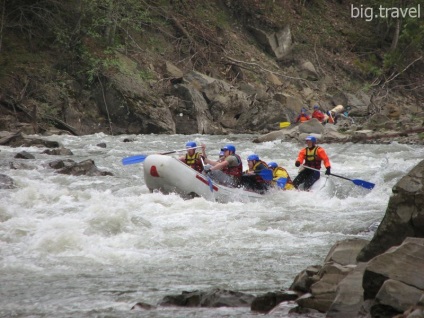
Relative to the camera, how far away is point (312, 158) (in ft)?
42.6

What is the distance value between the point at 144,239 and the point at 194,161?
14.4ft

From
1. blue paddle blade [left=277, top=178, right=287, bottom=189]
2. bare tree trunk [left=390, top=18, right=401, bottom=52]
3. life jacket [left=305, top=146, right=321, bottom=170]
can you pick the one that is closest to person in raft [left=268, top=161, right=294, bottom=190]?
blue paddle blade [left=277, top=178, right=287, bottom=189]

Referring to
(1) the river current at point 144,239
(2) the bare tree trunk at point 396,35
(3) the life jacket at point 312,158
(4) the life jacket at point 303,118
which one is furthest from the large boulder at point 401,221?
(2) the bare tree trunk at point 396,35

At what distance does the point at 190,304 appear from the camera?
17.6 ft

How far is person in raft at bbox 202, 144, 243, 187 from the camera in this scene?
39.4ft

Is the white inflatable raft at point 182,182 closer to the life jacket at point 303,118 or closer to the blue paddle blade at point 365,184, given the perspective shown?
the blue paddle blade at point 365,184

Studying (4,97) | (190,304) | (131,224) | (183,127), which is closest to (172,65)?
(183,127)

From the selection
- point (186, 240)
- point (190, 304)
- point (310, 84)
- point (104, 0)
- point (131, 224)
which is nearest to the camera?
point (190, 304)

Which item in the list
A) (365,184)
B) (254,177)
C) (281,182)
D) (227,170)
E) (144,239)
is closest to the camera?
(144,239)

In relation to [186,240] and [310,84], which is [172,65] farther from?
[186,240]

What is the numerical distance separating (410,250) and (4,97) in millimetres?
16833

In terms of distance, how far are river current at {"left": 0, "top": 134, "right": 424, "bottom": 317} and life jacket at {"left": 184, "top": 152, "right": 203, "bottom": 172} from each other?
0.93 metres

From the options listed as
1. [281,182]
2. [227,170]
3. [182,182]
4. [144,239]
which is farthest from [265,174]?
[144,239]

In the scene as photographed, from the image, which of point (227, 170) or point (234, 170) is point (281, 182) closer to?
point (234, 170)
